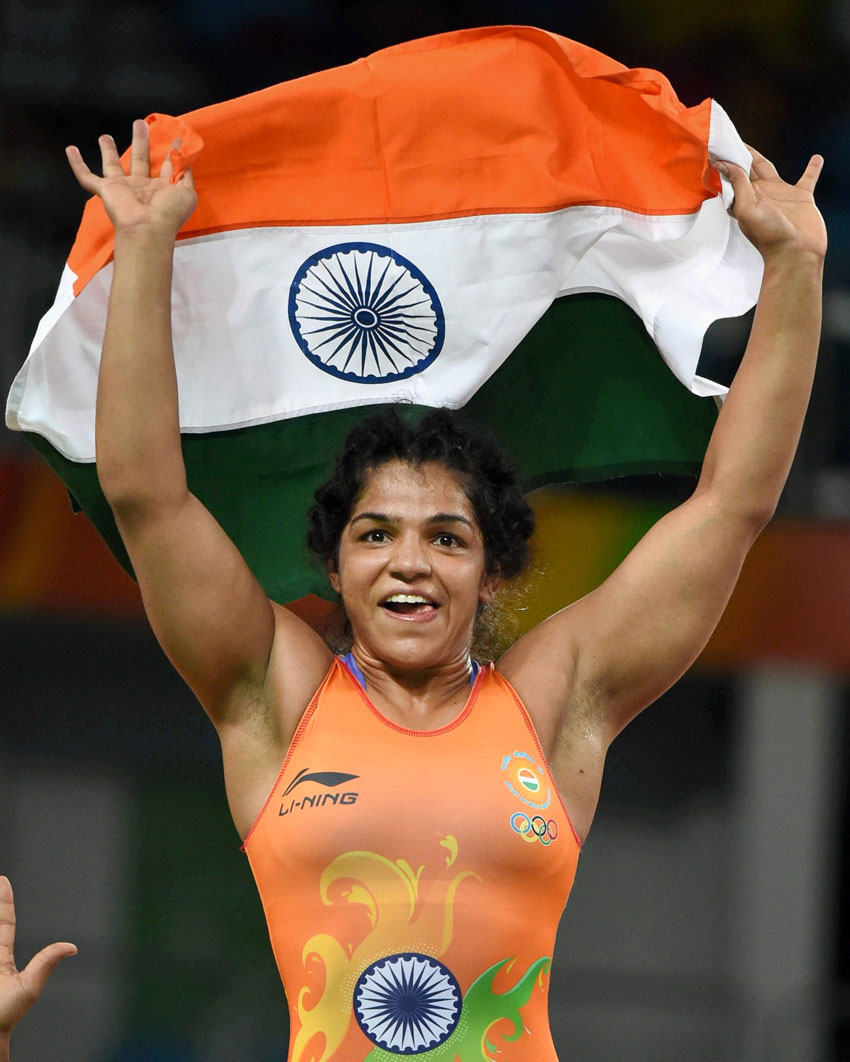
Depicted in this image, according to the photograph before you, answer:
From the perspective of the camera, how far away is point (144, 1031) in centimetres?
717

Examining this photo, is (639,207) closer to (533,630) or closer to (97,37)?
(533,630)

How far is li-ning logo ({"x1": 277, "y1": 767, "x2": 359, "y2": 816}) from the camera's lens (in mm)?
2859

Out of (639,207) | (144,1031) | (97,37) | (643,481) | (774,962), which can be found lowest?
(144,1031)

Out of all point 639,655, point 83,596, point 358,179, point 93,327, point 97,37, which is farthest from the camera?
point 97,37

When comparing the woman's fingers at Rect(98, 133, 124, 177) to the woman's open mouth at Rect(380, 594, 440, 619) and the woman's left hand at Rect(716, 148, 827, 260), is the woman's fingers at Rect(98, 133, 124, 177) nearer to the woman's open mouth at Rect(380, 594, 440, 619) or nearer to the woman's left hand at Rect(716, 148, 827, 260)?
the woman's open mouth at Rect(380, 594, 440, 619)

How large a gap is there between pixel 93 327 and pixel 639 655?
1264 mm

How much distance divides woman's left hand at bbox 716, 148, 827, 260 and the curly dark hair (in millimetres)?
648

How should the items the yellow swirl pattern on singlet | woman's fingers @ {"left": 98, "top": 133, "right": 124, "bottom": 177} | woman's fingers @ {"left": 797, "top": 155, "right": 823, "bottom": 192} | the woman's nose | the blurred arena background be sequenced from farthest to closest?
the blurred arena background < woman's fingers @ {"left": 797, "top": 155, "right": 823, "bottom": 192} < woman's fingers @ {"left": 98, "top": 133, "right": 124, "bottom": 177} < the woman's nose < the yellow swirl pattern on singlet

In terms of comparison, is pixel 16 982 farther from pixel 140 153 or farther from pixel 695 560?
pixel 140 153

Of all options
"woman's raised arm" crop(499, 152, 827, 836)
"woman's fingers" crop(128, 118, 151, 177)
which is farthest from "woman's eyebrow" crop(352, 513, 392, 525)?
"woman's fingers" crop(128, 118, 151, 177)

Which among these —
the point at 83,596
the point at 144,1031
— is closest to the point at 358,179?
the point at 83,596

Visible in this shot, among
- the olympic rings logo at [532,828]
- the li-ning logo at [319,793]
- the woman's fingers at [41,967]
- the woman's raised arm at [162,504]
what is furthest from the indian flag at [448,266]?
the woman's fingers at [41,967]

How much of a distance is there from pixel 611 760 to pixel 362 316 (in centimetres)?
476

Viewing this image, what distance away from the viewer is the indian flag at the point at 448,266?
11.5ft
